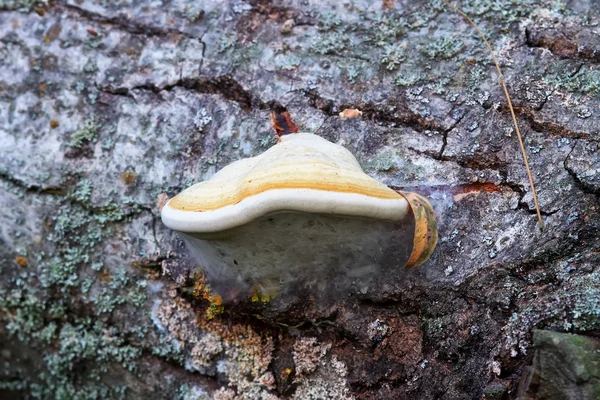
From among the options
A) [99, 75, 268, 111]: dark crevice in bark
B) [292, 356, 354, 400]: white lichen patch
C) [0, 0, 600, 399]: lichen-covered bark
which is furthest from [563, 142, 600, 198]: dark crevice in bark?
[99, 75, 268, 111]: dark crevice in bark

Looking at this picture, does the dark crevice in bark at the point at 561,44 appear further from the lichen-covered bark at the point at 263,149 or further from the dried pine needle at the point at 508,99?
the dried pine needle at the point at 508,99

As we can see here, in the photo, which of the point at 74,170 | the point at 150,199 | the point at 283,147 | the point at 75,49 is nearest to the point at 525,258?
the point at 283,147

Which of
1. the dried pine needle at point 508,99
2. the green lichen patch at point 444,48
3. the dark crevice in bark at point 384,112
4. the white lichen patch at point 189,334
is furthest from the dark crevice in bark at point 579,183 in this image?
the white lichen patch at point 189,334

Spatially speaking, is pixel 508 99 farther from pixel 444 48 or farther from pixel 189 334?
pixel 189 334

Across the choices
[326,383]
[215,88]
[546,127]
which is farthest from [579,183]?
[215,88]

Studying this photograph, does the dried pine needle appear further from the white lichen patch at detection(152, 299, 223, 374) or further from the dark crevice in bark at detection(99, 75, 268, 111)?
the white lichen patch at detection(152, 299, 223, 374)

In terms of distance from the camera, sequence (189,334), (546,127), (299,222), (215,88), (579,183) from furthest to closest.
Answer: (215,88) → (189,334) → (546,127) → (579,183) → (299,222)
